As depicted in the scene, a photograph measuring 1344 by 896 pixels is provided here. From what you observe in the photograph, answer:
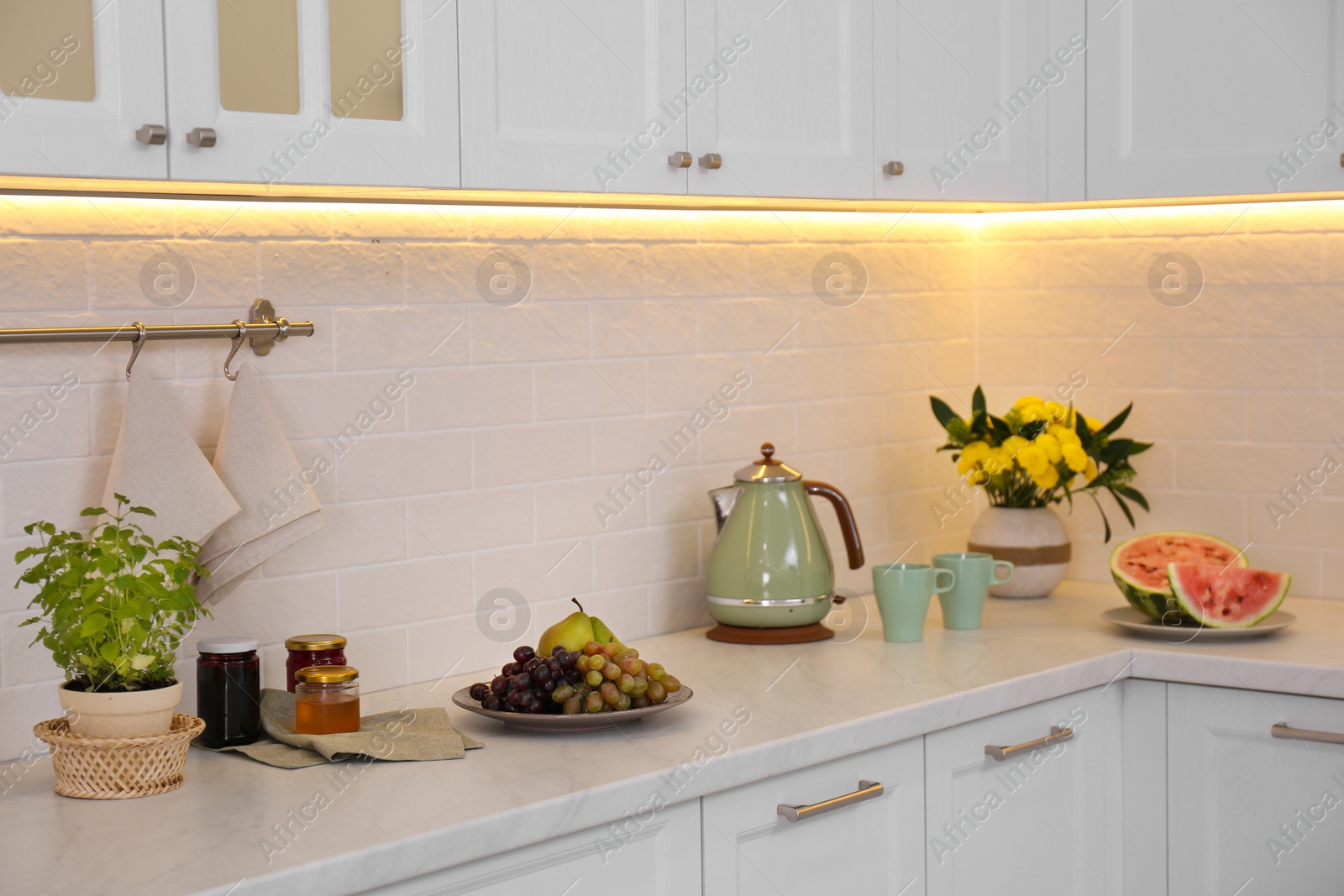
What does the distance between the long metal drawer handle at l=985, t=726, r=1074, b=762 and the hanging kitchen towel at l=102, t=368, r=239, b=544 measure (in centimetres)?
116

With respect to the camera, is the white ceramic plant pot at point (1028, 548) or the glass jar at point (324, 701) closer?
the glass jar at point (324, 701)

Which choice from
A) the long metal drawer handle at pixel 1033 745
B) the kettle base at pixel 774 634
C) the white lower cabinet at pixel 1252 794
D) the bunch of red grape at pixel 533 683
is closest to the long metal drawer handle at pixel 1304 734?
the white lower cabinet at pixel 1252 794

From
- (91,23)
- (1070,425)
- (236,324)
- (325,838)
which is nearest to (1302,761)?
(1070,425)

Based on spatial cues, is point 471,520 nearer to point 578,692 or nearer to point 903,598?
point 578,692

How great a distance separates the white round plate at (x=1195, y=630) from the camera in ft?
7.82

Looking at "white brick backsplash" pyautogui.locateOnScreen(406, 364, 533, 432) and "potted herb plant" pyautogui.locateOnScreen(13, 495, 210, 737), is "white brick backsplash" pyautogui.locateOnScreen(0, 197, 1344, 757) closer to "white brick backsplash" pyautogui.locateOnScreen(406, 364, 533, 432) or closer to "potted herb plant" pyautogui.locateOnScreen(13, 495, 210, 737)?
"white brick backsplash" pyautogui.locateOnScreen(406, 364, 533, 432)

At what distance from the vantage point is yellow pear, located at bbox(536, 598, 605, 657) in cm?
201

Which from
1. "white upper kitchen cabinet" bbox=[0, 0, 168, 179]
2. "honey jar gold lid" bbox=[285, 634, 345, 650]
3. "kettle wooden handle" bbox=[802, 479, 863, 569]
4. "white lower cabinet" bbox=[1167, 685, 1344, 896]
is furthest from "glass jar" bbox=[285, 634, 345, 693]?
"white lower cabinet" bbox=[1167, 685, 1344, 896]

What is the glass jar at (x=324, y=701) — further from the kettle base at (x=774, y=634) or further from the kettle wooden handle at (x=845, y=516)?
the kettle wooden handle at (x=845, y=516)

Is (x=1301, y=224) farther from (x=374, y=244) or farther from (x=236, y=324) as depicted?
(x=236, y=324)

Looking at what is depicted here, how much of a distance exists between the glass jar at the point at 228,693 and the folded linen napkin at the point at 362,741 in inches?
0.8

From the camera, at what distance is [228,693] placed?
1786 mm

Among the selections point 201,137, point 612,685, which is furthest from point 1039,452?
point 201,137

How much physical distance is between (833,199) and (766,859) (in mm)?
1077
